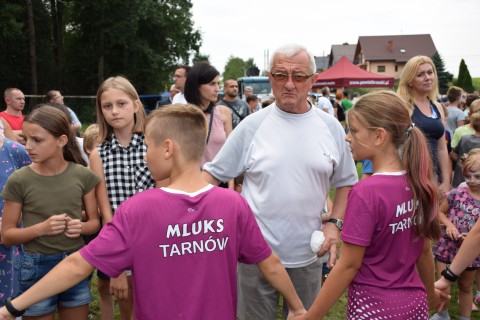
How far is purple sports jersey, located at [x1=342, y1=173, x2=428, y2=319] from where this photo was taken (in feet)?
7.22

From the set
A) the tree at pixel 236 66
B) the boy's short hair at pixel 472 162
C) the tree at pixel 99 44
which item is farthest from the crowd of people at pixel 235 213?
the tree at pixel 236 66

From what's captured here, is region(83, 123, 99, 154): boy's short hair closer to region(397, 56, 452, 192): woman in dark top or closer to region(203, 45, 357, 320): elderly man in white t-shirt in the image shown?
region(203, 45, 357, 320): elderly man in white t-shirt

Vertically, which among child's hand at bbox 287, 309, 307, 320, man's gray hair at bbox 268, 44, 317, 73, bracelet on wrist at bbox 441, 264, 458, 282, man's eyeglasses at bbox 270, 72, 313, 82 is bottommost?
child's hand at bbox 287, 309, 307, 320

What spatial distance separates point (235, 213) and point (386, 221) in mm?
710

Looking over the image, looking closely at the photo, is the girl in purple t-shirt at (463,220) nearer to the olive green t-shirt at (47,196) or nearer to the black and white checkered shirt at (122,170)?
the black and white checkered shirt at (122,170)

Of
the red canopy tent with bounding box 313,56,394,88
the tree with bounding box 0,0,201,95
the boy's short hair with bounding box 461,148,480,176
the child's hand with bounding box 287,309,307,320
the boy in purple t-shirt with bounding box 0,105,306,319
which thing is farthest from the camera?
the tree with bounding box 0,0,201,95

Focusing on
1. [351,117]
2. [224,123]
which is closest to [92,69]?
[224,123]

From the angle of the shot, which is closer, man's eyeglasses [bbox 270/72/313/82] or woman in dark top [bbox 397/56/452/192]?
man's eyeglasses [bbox 270/72/313/82]

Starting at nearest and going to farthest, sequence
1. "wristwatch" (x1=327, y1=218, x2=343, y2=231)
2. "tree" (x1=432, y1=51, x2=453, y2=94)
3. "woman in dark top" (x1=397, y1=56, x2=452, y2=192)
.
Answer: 1. "wristwatch" (x1=327, y1=218, x2=343, y2=231)
2. "woman in dark top" (x1=397, y1=56, x2=452, y2=192)
3. "tree" (x1=432, y1=51, x2=453, y2=94)

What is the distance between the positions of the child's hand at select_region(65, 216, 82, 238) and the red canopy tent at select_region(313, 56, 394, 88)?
20671 mm

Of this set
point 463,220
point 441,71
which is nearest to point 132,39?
point 463,220

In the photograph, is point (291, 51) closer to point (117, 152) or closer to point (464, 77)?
point (117, 152)

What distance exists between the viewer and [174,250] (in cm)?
197

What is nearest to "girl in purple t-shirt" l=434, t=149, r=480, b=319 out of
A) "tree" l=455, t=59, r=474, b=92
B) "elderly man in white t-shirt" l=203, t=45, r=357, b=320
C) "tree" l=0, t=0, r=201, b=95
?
"elderly man in white t-shirt" l=203, t=45, r=357, b=320
